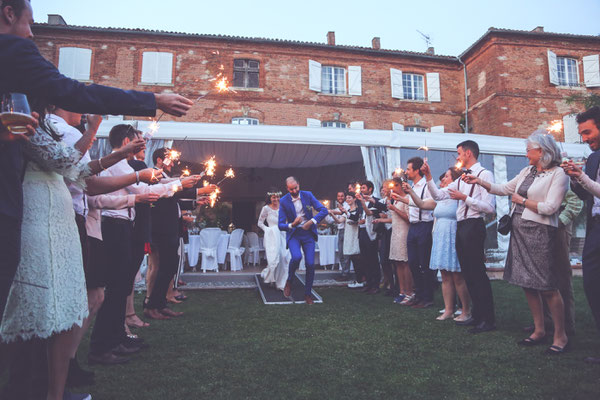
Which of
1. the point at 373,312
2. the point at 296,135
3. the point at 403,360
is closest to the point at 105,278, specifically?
the point at 403,360

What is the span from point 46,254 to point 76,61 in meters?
18.9

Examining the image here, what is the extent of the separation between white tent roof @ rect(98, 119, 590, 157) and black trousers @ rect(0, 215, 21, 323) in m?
6.88

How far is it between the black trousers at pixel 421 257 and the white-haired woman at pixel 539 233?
6.13ft

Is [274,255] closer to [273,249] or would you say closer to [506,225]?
[273,249]

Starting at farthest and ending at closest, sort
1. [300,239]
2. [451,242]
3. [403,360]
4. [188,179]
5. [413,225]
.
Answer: [300,239]
[413,225]
[451,242]
[403,360]
[188,179]

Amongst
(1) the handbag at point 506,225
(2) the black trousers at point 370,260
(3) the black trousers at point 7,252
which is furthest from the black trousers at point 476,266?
(3) the black trousers at point 7,252

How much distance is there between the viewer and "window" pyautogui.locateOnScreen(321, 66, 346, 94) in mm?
18844

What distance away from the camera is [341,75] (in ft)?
62.5

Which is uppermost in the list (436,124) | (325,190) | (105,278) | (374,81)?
(374,81)

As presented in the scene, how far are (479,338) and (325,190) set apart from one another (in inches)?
408

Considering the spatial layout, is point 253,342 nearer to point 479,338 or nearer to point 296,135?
point 479,338

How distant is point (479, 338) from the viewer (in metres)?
3.99

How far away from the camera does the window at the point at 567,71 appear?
1859 cm

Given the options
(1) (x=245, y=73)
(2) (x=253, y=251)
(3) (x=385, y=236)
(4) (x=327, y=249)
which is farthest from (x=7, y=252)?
(1) (x=245, y=73)
